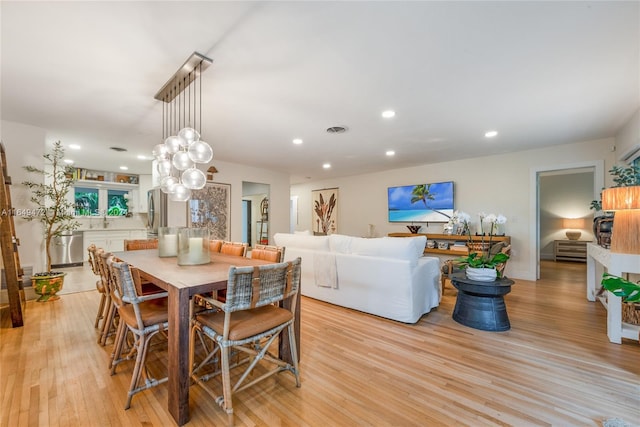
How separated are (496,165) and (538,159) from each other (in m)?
0.66

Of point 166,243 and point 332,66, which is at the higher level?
point 332,66

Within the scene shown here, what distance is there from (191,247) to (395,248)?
2073mm

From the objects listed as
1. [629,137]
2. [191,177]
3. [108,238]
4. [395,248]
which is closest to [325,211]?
[395,248]

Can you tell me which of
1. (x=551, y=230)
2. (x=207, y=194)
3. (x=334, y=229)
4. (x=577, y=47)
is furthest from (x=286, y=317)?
(x=551, y=230)

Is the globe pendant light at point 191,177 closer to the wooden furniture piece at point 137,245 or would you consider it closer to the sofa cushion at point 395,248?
the wooden furniture piece at point 137,245

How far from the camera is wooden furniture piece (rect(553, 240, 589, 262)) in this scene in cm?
696

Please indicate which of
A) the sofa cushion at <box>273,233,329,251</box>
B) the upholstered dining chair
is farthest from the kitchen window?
the upholstered dining chair

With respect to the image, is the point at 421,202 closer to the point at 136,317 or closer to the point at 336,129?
the point at 336,129

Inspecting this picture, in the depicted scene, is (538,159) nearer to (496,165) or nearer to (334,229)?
(496,165)

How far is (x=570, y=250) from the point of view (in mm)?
7121

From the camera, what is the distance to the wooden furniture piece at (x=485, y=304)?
273cm

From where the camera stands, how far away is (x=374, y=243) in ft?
10.3

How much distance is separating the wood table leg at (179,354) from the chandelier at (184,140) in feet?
4.15

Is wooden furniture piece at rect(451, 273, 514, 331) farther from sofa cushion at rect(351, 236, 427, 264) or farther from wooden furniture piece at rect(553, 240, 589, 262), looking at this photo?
wooden furniture piece at rect(553, 240, 589, 262)
